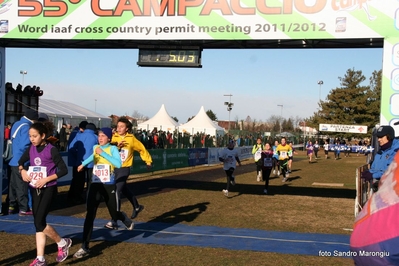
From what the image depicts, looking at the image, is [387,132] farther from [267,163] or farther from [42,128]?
[267,163]

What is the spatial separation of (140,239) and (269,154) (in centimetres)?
1016

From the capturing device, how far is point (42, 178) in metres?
6.59

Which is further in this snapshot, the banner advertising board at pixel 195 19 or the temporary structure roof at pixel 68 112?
the temporary structure roof at pixel 68 112

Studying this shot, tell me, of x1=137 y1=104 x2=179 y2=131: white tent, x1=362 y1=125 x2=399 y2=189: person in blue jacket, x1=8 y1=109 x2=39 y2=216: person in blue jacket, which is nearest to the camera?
x1=362 y1=125 x2=399 y2=189: person in blue jacket

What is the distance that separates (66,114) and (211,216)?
2081cm

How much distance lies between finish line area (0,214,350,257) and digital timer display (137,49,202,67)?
3.32 meters

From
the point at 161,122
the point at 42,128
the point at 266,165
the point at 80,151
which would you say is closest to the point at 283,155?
the point at 266,165

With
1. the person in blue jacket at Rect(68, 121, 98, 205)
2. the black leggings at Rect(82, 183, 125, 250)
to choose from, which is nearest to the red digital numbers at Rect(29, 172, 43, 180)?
the black leggings at Rect(82, 183, 125, 250)

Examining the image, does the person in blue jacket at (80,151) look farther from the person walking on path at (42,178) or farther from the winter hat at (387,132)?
the winter hat at (387,132)

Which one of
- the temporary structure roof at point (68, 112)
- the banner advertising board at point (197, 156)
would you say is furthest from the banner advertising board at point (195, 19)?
the banner advertising board at point (197, 156)

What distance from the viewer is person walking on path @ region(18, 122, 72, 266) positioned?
6.48 meters

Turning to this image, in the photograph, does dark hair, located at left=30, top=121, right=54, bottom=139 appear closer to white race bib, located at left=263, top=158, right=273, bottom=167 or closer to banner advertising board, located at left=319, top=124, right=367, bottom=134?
white race bib, located at left=263, top=158, right=273, bottom=167

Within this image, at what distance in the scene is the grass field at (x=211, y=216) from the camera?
736 cm

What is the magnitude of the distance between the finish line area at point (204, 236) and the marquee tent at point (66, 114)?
17.8 metres
